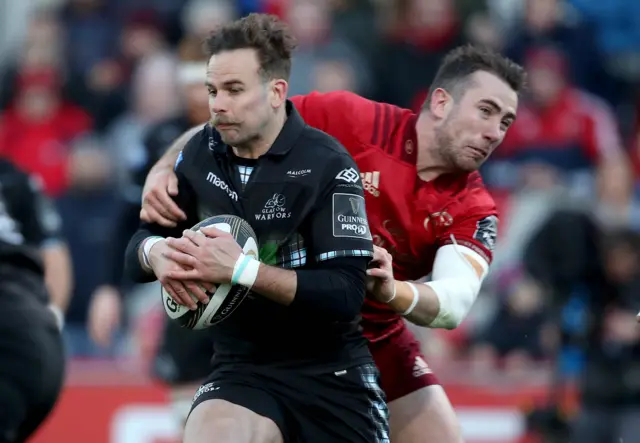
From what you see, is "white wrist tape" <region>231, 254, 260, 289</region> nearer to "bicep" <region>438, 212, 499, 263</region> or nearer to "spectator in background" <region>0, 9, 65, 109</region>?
"bicep" <region>438, 212, 499, 263</region>

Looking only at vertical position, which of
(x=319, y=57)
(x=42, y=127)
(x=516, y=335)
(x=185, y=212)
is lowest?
(x=516, y=335)

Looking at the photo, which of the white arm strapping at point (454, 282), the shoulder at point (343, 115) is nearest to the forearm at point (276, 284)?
the white arm strapping at point (454, 282)

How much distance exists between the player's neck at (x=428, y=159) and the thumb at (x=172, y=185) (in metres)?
1.08

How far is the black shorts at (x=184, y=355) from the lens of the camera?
717cm

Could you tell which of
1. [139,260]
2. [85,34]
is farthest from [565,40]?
[139,260]

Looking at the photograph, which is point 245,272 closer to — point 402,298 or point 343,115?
point 402,298

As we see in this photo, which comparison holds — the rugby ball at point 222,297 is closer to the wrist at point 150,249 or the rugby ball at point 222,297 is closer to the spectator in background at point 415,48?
the wrist at point 150,249

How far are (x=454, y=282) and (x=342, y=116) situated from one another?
0.88m

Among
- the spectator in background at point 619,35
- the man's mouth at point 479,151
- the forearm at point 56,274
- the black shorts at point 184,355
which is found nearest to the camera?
the man's mouth at point 479,151

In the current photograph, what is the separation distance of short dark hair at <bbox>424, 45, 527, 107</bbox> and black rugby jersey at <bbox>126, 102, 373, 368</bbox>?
78 cm

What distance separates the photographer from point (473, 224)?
5.35 metres

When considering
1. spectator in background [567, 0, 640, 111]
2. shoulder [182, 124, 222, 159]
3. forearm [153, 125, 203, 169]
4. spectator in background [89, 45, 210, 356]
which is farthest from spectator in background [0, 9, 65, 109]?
shoulder [182, 124, 222, 159]

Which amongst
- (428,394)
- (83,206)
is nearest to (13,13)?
(83,206)

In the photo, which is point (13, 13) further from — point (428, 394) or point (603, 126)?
point (428, 394)
